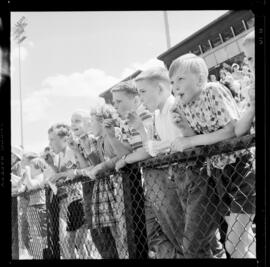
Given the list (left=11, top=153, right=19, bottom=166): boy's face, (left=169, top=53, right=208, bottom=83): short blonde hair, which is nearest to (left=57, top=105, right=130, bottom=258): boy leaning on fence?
(left=11, top=153, right=19, bottom=166): boy's face

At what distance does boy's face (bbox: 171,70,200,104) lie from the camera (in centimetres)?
251

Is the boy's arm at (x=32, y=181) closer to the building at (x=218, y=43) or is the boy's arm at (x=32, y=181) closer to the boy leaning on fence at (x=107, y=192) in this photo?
the boy leaning on fence at (x=107, y=192)

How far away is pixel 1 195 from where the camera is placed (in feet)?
7.71

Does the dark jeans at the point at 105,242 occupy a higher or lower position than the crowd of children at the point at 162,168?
lower

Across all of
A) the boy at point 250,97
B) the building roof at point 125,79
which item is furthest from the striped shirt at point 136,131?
the boy at point 250,97

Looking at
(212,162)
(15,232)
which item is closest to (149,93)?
(212,162)

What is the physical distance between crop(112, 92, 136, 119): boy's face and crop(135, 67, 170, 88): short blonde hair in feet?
0.53

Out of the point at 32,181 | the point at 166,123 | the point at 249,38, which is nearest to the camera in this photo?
the point at 249,38

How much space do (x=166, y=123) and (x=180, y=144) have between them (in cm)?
24

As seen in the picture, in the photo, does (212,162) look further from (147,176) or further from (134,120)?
(134,120)

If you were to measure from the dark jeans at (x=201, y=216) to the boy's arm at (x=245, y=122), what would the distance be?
0.27 metres

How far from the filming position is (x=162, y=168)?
2.73 meters

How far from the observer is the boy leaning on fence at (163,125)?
2592 millimetres

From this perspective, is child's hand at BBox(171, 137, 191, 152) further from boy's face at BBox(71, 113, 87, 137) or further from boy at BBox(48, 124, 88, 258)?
boy at BBox(48, 124, 88, 258)
